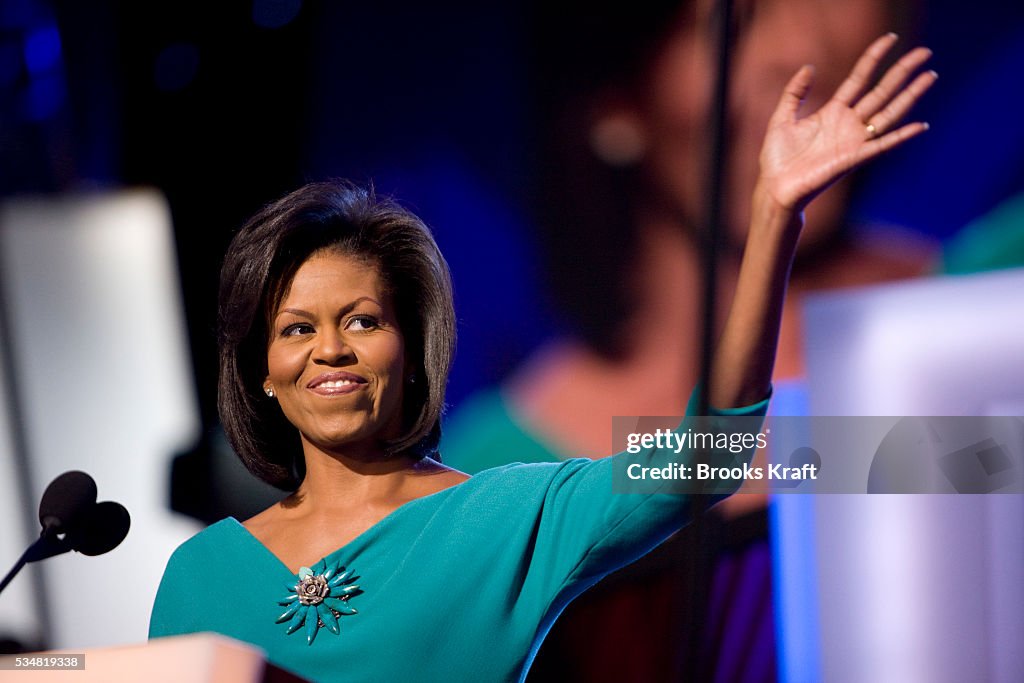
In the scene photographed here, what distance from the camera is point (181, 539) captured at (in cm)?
205

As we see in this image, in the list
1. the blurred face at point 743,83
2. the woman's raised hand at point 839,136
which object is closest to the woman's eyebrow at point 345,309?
the blurred face at point 743,83

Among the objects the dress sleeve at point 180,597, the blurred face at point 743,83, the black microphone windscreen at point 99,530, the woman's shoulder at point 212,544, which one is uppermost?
the blurred face at point 743,83

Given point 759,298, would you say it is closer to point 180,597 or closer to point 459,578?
point 459,578

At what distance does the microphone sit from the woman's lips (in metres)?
0.35

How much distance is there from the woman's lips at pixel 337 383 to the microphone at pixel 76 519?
354 mm

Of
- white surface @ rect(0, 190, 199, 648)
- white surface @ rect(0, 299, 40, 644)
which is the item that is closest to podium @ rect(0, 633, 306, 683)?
white surface @ rect(0, 190, 199, 648)

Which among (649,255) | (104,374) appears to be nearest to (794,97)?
(649,255)

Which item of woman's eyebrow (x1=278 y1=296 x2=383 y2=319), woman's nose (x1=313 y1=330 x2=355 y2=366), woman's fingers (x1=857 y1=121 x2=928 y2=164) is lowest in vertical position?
woman's nose (x1=313 y1=330 x2=355 y2=366)

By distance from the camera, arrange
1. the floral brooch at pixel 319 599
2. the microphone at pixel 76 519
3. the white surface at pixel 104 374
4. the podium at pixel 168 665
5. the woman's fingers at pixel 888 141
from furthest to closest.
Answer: the white surface at pixel 104 374 → the floral brooch at pixel 319 599 → the microphone at pixel 76 519 → the woman's fingers at pixel 888 141 → the podium at pixel 168 665

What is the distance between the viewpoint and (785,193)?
1408 millimetres

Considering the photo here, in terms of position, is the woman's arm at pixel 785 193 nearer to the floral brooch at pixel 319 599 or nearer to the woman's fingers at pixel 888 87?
the woman's fingers at pixel 888 87

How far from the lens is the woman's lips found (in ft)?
5.56

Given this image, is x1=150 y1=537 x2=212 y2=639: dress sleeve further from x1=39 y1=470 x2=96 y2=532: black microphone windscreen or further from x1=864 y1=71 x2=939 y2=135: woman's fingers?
x1=864 y1=71 x2=939 y2=135: woman's fingers

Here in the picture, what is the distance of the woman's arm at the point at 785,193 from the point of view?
1.40m
